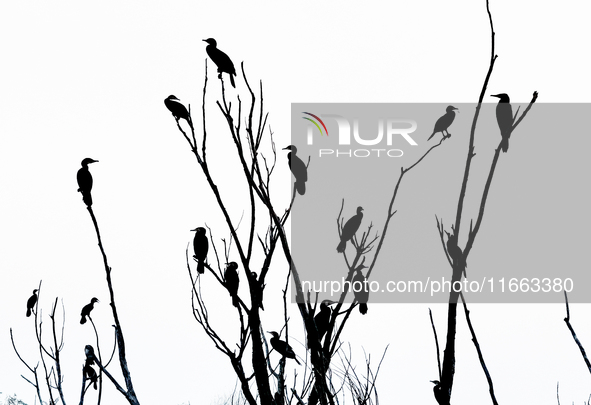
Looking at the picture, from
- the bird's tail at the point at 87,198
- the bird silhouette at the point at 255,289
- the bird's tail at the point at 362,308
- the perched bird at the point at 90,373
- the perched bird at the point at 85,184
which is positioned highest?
the perched bird at the point at 85,184

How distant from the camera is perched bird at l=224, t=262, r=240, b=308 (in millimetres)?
2267

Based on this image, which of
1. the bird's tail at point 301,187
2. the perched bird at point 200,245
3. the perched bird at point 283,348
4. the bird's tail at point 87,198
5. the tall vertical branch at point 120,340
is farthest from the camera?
the bird's tail at point 301,187

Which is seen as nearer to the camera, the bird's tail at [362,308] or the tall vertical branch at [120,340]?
the tall vertical branch at [120,340]

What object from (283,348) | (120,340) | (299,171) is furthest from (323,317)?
(299,171)

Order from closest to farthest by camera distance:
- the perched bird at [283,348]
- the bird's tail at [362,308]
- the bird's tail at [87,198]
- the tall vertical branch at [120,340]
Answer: the tall vertical branch at [120,340], the perched bird at [283,348], the bird's tail at [87,198], the bird's tail at [362,308]

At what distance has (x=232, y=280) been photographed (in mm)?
2584

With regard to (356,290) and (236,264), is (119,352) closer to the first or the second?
(236,264)

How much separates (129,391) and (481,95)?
5.15 ft

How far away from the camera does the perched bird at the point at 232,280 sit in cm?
227

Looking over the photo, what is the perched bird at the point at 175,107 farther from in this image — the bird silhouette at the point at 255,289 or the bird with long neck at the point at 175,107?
the bird silhouette at the point at 255,289

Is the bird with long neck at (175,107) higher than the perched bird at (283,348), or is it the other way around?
the bird with long neck at (175,107)

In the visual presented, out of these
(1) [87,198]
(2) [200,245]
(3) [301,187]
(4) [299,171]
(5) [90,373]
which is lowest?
(5) [90,373]

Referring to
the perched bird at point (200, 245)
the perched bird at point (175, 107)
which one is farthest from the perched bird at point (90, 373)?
the perched bird at point (175, 107)

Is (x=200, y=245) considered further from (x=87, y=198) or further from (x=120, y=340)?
(x=120, y=340)
